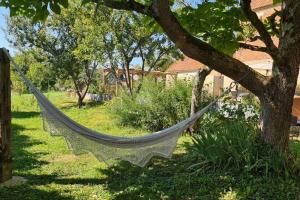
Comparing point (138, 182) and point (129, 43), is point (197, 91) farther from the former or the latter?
point (129, 43)

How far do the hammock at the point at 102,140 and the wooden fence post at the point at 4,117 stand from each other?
5.3 inches

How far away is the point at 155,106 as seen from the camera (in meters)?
12.1

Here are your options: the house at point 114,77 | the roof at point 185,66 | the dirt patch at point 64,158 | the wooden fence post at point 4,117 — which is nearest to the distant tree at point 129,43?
the house at point 114,77

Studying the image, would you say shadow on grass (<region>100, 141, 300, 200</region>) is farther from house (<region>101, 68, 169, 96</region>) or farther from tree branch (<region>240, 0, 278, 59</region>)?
house (<region>101, 68, 169, 96</region>)

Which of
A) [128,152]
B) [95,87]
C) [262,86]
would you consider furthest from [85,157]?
[95,87]

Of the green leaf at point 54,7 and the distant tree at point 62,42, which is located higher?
the distant tree at point 62,42

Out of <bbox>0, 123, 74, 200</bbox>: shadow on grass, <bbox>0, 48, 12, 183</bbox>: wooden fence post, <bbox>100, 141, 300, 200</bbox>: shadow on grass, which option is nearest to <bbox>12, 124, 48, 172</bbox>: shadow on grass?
<bbox>0, 123, 74, 200</bbox>: shadow on grass

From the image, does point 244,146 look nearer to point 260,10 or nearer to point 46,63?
point 260,10

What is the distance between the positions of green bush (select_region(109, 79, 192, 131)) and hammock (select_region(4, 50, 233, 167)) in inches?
A: 256

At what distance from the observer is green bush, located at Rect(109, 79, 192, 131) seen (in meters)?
11.6

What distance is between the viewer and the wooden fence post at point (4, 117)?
5.00 metres

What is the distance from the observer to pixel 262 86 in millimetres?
5098

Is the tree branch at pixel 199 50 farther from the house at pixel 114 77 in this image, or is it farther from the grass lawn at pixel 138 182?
the house at pixel 114 77

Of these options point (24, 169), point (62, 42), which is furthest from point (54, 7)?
point (62, 42)
